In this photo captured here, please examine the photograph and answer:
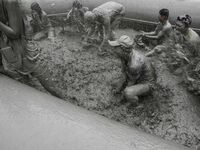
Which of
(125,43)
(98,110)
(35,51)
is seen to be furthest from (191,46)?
(35,51)

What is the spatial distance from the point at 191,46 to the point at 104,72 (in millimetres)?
1376

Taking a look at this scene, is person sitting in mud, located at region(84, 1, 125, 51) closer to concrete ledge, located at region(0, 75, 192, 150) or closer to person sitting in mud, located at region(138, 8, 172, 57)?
person sitting in mud, located at region(138, 8, 172, 57)

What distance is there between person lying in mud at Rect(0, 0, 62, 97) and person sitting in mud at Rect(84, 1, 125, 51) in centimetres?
165

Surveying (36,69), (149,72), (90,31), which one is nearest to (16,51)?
(36,69)

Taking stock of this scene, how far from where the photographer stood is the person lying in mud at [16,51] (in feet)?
17.2

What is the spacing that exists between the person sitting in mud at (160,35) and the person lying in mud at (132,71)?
0.89 m

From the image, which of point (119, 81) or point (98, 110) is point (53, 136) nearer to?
point (98, 110)

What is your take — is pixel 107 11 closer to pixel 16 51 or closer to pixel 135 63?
pixel 135 63

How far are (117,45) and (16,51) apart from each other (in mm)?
1334

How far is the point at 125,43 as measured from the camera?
566cm

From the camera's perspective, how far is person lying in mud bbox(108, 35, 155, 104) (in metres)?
5.70

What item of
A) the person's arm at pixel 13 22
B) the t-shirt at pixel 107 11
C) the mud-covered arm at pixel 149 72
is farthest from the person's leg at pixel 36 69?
the t-shirt at pixel 107 11

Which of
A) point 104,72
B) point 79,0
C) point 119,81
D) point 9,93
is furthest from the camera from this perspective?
point 79,0

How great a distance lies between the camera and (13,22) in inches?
208
